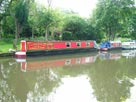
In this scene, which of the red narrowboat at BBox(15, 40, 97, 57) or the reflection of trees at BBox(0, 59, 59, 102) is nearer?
the reflection of trees at BBox(0, 59, 59, 102)

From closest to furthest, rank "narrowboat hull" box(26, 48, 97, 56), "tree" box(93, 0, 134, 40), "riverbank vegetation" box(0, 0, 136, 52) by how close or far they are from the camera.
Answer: "narrowboat hull" box(26, 48, 97, 56), "riverbank vegetation" box(0, 0, 136, 52), "tree" box(93, 0, 134, 40)

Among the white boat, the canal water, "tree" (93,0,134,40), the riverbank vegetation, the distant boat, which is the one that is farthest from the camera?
"tree" (93,0,134,40)

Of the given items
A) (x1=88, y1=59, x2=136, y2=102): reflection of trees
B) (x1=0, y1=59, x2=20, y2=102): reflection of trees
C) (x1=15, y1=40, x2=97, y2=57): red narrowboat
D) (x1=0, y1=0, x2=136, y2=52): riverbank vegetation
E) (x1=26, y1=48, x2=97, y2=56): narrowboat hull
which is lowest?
(x1=88, y1=59, x2=136, y2=102): reflection of trees

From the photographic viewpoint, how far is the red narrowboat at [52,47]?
20188 millimetres

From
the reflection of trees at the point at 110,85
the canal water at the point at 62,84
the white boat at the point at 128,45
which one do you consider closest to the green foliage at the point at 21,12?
the canal water at the point at 62,84

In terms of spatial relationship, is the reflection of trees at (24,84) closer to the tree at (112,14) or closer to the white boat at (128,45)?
the white boat at (128,45)

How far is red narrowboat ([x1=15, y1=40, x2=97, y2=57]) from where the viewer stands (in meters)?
20.2

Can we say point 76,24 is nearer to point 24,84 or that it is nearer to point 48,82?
point 48,82

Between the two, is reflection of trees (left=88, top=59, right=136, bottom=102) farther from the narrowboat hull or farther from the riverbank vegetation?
the riverbank vegetation

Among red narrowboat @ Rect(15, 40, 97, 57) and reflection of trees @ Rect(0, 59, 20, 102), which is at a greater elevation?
red narrowboat @ Rect(15, 40, 97, 57)

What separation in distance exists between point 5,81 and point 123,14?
24.0 m

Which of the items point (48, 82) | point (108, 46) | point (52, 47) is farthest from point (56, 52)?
point (48, 82)

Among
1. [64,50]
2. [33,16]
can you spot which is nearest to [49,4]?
[33,16]

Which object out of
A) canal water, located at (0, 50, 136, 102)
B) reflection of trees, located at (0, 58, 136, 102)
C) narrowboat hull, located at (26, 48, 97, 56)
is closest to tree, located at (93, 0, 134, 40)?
narrowboat hull, located at (26, 48, 97, 56)
